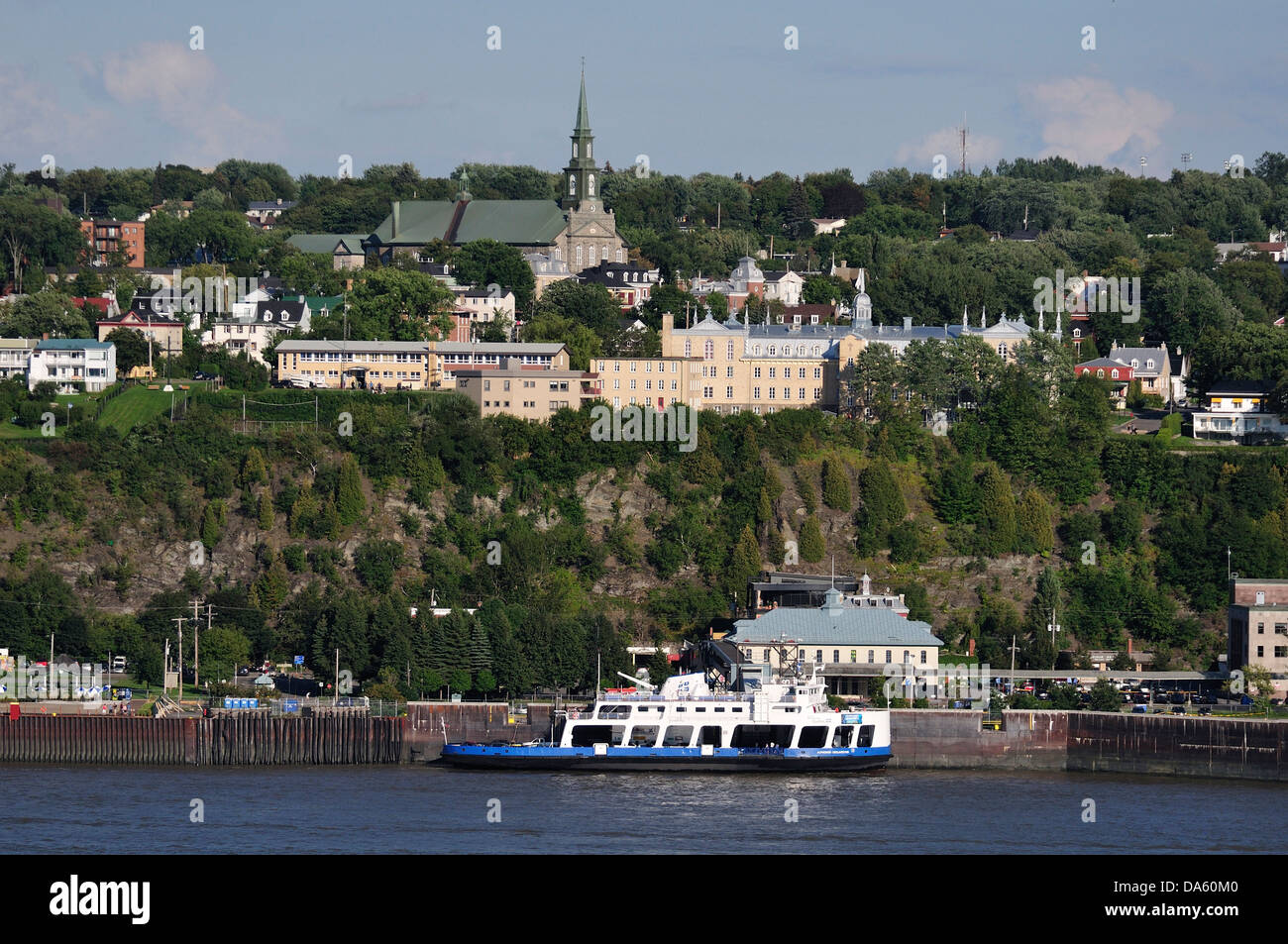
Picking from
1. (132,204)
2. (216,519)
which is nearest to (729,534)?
(216,519)

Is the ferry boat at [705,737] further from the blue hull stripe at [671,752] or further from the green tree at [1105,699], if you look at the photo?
the green tree at [1105,699]

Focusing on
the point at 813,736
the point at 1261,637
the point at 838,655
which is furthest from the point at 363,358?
the point at 1261,637

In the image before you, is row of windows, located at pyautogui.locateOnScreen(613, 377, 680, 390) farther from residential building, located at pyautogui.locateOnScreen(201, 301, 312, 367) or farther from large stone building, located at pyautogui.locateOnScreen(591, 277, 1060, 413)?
residential building, located at pyautogui.locateOnScreen(201, 301, 312, 367)

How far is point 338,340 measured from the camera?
4535 inches

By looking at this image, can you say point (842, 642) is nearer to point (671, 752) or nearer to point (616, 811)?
point (671, 752)

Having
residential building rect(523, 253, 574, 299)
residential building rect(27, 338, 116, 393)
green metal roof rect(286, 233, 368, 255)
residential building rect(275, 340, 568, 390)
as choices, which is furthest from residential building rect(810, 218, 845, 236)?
residential building rect(27, 338, 116, 393)

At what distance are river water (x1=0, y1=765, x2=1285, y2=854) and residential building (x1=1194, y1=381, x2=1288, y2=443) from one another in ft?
114

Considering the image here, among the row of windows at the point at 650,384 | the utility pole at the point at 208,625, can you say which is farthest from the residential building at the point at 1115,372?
the utility pole at the point at 208,625

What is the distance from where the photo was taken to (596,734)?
76438mm

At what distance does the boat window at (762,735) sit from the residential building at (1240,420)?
38901 millimetres

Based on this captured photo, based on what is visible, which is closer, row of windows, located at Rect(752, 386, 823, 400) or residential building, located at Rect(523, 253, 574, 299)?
row of windows, located at Rect(752, 386, 823, 400)

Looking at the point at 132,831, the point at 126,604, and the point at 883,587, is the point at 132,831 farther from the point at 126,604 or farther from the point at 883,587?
the point at 883,587

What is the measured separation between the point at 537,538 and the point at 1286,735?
33076 millimetres

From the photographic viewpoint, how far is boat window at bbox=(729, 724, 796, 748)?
76125 mm
